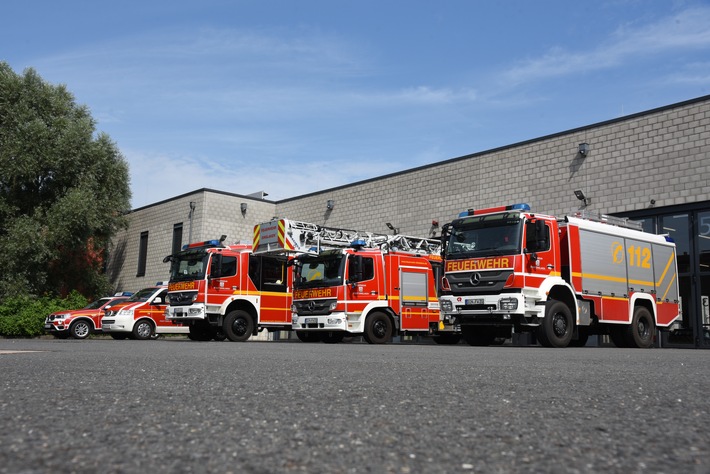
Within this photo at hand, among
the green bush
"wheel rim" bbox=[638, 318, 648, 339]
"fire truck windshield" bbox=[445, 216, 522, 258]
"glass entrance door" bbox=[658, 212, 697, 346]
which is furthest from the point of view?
the green bush

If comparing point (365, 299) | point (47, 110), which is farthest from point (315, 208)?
point (365, 299)

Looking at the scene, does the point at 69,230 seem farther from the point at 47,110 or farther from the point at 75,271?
the point at 47,110

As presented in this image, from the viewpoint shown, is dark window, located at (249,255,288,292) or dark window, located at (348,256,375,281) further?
dark window, located at (249,255,288,292)

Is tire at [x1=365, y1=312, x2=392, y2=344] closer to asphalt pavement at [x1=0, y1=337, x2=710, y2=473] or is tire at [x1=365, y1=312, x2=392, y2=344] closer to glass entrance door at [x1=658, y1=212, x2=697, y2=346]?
glass entrance door at [x1=658, y1=212, x2=697, y2=346]

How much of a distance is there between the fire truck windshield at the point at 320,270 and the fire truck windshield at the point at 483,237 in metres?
3.75

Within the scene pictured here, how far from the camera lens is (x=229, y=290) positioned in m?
19.3

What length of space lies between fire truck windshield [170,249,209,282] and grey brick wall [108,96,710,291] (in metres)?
9.92

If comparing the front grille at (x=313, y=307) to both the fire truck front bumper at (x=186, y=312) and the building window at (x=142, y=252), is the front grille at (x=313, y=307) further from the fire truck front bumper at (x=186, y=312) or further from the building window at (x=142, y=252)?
the building window at (x=142, y=252)

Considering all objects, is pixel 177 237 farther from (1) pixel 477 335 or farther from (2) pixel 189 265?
(1) pixel 477 335

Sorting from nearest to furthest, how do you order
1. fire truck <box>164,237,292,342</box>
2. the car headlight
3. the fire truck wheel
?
the car headlight
fire truck <box>164,237,292,342</box>
the fire truck wheel

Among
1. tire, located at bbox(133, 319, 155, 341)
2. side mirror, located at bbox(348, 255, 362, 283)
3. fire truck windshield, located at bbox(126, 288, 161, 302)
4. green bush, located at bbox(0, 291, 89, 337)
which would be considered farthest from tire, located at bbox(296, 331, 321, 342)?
green bush, located at bbox(0, 291, 89, 337)

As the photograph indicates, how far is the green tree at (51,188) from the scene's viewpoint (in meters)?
27.8

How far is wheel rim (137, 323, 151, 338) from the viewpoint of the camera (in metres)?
22.6

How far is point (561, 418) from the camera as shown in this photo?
11.2 feet
